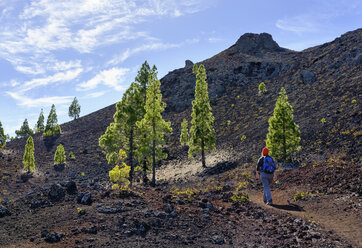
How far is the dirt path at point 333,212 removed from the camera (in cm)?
760

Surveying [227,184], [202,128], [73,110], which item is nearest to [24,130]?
[73,110]

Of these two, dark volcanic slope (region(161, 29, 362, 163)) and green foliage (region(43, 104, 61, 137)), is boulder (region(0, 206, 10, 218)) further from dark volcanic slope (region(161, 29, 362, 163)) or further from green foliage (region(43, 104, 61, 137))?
green foliage (region(43, 104, 61, 137))

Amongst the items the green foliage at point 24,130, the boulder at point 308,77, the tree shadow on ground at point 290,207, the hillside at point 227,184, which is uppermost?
the green foliage at point 24,130

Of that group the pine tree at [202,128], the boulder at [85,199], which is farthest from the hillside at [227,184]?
the pine tree at [202,128]

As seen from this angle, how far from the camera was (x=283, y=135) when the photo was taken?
25266mm

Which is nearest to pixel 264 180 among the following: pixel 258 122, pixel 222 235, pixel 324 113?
pixel 222 235

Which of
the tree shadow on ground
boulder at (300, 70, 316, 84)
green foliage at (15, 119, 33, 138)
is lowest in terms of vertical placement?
the tree shadow on ground

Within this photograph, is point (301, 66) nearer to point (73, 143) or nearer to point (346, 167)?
point (346, 167)

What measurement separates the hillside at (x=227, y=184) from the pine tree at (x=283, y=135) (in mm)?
1873

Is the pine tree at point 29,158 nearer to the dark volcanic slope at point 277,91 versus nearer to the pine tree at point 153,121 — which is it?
the dark volcanic slope at point 277,91

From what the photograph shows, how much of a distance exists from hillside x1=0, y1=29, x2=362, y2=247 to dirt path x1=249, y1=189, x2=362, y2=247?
43 millimetres

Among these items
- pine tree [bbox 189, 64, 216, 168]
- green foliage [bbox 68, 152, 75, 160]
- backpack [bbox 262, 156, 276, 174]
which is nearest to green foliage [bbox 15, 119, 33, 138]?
green foliage [bbox 68, 152, 75, 160]

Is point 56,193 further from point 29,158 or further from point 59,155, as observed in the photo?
point 59,155

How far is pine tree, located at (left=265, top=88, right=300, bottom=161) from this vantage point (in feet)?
81.9
